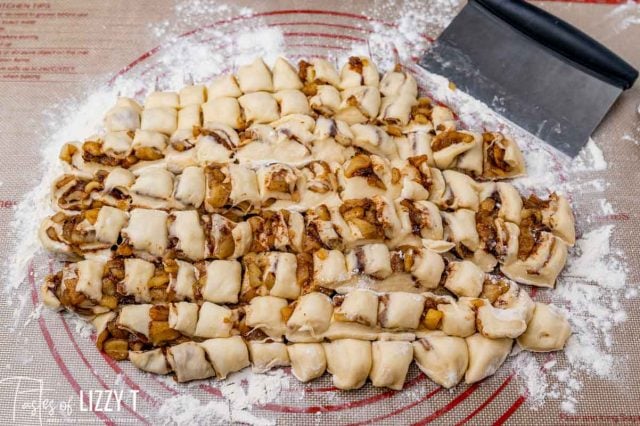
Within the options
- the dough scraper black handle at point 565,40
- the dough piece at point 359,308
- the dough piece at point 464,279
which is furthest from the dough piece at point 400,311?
the dough scraper black handle at point 565,40

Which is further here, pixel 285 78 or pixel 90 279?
pixel 285 78

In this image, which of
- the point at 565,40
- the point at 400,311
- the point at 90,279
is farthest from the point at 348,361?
the point at 565,40

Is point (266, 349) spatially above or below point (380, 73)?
below

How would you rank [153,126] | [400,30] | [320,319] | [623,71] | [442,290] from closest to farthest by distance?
[320,319] → [442,290] → [153,126] → [623,71] → [400,30]

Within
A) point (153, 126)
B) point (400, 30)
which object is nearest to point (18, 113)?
point (153, 126)

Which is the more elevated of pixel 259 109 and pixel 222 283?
pixel 259 109

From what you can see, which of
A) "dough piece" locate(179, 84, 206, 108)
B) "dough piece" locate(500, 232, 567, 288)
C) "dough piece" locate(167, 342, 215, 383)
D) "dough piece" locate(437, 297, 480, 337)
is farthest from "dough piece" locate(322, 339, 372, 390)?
"dough piece" locate(179, 84, 206, 108)

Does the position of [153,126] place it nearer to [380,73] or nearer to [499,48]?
[380,73]

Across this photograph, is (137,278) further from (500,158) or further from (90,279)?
(500,158)
